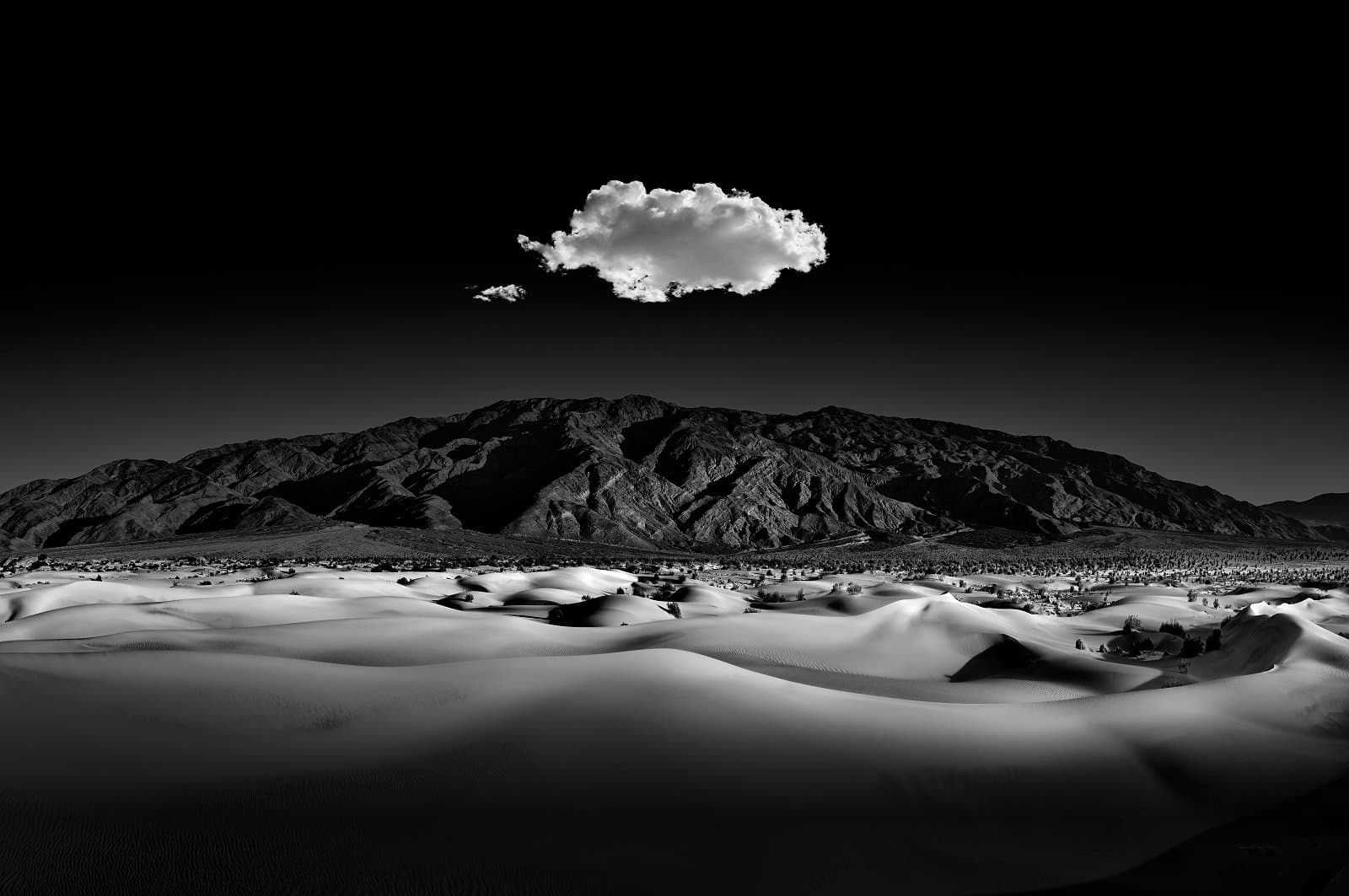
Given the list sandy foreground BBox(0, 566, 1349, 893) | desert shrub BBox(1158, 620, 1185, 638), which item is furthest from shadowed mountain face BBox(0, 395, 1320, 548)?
sandy foreground BBox(0, 566, 1349, 893)

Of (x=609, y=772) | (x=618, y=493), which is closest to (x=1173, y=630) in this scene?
(x=609, y=772)

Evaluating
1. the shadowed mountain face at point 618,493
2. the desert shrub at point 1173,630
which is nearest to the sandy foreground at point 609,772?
the desert shrub at point 1173,630

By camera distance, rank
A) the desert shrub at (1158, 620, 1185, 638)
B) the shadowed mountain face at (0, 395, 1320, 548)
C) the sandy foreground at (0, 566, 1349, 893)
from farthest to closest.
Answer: the shadowed mountain face at (0, 395, 1320, 548) → the desert shrub at (1158, 620, 1185, 638) → the sandy foreground at (0, 566, 1349, 893)

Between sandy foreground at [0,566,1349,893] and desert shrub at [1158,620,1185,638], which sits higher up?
sandy foreground at [0,566,1349,893]

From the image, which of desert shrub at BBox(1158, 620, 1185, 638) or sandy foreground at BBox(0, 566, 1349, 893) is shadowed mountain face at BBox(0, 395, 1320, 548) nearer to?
desert shrub at BBox(1158, 620, 1185, 638)

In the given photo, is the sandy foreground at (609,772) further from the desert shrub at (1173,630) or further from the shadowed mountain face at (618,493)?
the shadowed mountain face at (618,493)

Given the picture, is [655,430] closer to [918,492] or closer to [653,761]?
[918,492]
